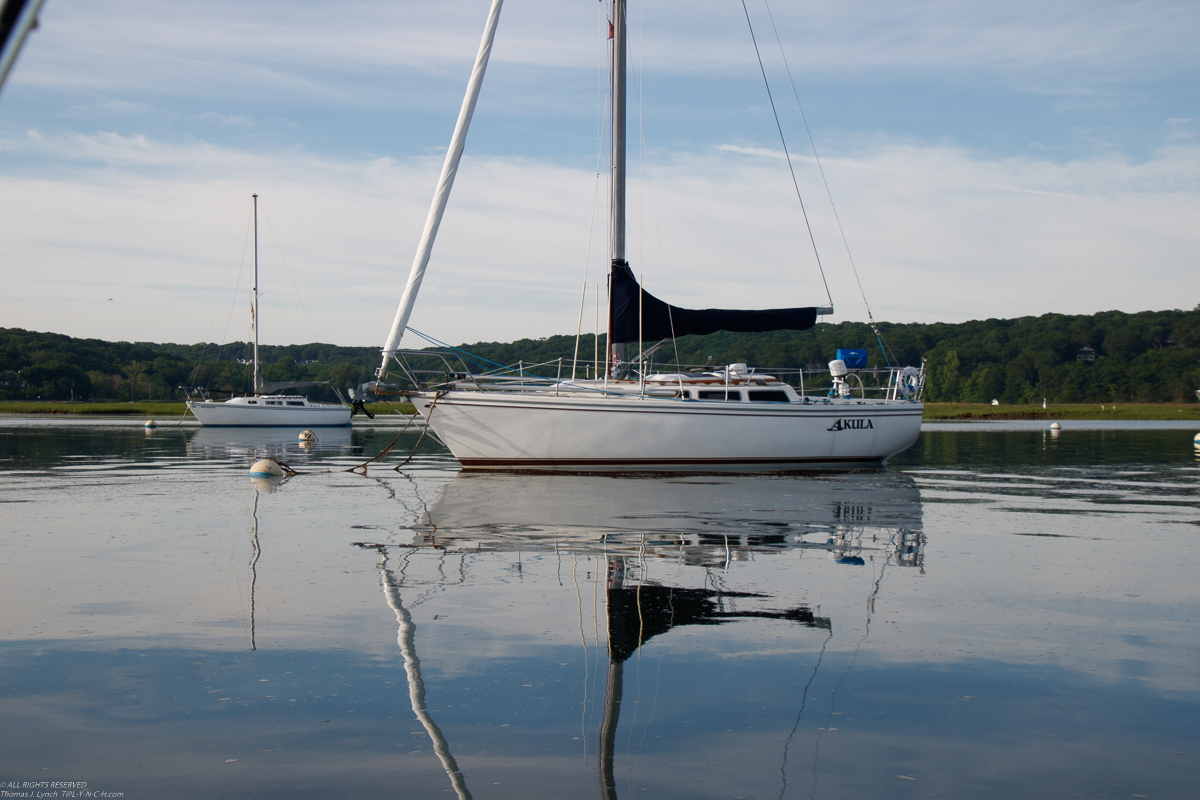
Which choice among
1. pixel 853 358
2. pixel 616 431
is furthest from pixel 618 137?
pixel 853 358

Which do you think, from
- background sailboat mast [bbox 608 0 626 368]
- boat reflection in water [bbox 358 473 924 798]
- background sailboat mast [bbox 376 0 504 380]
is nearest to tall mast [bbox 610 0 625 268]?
background sailboat mast [bbox 608 0 626 368]

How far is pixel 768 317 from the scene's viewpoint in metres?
21.2

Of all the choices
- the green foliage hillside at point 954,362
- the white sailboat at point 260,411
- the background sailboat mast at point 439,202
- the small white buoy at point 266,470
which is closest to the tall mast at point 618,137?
the background sailboat mast at point 439,202

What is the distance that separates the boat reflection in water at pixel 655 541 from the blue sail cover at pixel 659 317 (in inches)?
163

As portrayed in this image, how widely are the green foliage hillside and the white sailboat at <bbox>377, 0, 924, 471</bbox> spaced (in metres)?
74.8

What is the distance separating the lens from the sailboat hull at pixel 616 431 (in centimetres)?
1884

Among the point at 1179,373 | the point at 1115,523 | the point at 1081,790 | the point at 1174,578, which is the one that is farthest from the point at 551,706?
the point at 1179,373

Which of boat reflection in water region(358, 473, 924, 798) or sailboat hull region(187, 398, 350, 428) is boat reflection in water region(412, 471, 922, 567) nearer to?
boat reflection in water region(358, 473, 924, 798)

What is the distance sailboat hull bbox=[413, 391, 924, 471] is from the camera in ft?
61.8

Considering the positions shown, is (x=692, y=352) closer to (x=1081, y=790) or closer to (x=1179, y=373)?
(x=1179, y=373)

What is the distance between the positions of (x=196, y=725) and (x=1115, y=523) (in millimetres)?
11780

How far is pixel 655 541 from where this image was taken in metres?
9.94

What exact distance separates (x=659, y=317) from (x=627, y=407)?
275cm

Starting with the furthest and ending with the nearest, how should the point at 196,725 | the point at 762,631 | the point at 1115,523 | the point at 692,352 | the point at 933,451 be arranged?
the point at 692,352, the point at 933,451, the point at 1115,523, the point at 762,631, the point at 196,725
